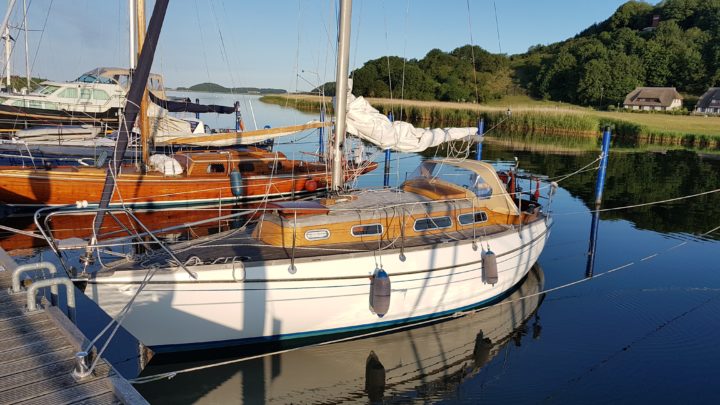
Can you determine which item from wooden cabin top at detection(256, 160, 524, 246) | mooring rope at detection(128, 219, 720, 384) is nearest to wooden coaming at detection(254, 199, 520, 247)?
wooden cabin top at detection(256, 160, 524, 246)

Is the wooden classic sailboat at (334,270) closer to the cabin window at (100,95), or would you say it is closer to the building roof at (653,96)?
the cabin window at (100,95)

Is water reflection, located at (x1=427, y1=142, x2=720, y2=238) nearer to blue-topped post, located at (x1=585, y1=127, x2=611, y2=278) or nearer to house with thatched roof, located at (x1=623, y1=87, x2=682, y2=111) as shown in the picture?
blue-topped post, located at (x1=585, y1=127, x2=611, y2=278)

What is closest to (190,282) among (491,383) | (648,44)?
(491,383)

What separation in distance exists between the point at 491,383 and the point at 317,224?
13.2 ft

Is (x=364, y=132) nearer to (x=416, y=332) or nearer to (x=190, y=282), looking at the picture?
(x=416, y=332)

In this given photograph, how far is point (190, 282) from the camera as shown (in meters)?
7.56

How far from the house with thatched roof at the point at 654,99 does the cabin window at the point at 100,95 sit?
243 feet

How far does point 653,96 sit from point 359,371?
85.9 meters

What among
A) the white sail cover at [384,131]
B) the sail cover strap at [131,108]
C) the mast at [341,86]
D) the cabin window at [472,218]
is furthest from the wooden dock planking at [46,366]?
the cabin window at [472,218]

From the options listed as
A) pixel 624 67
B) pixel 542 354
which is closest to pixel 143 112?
pixel 542 354

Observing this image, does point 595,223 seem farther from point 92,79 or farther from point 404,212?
point 92,79

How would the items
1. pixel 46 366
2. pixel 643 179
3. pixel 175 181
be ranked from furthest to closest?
pixel 643 179 → pixel 175 181 → pixel 46 366

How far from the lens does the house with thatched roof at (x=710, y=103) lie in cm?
7188

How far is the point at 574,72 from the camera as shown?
89.4 m
